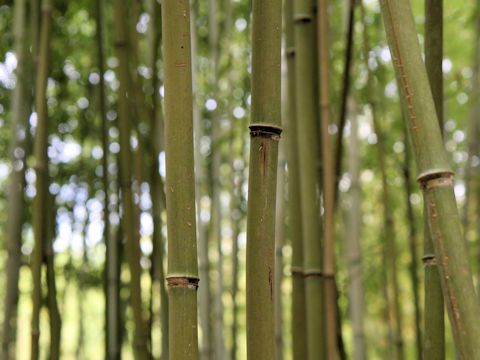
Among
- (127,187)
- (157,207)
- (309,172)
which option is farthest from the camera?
(157,207)

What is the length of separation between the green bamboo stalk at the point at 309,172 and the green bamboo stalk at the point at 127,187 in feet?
0.86

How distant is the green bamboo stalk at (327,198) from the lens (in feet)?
3.79

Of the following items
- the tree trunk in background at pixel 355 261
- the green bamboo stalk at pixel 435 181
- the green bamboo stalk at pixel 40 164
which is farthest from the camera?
the tree trunk in background at pixel 355 261

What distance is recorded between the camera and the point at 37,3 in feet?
4.91

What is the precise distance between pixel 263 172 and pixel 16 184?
41.4 inches

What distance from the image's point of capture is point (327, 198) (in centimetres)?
117

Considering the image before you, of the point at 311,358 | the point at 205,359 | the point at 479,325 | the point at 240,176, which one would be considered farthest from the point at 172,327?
the point at 240,176

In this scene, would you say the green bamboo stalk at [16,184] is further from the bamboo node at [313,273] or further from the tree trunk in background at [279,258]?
the bamboo node at [313,273]

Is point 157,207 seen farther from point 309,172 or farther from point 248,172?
point 248,172

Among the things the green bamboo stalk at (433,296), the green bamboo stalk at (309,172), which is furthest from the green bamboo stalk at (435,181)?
the green bamboo stalk at (309,172)

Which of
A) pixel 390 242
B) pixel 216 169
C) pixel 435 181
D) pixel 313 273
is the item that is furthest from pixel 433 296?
pixel 216 169

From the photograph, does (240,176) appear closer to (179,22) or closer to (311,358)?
(311,358)

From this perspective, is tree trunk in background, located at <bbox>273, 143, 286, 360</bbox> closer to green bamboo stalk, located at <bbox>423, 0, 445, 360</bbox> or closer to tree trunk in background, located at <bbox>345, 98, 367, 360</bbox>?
tree trunk in background, located at <bbox>345, 98, 367, 360</bbox>

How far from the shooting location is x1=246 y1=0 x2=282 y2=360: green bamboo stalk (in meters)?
0.78
